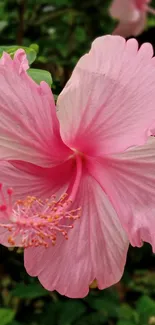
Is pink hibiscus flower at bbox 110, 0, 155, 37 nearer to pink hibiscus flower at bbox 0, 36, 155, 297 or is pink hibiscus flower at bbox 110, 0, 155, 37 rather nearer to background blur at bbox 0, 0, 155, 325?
background blur at bbox 0, 0, 155, 325

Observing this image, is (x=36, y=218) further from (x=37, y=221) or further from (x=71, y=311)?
(x=71, y=311)

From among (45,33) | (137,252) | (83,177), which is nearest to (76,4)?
(45,33)

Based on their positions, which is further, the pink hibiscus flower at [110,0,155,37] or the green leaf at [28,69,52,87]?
the pink hibiscus flower at [110,0,155,37]

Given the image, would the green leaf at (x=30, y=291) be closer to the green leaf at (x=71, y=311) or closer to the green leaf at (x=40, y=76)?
the green leaf at (x=71, y=311)

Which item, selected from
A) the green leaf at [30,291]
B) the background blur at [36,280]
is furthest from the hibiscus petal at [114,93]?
the green leaf at [30,291]

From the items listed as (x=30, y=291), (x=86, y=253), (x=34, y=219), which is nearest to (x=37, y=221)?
(x=34, y=219)

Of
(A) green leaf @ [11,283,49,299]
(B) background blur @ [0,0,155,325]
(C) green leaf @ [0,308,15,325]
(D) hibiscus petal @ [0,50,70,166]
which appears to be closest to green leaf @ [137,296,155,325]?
(B) background blur @ [0,0,155,325]
